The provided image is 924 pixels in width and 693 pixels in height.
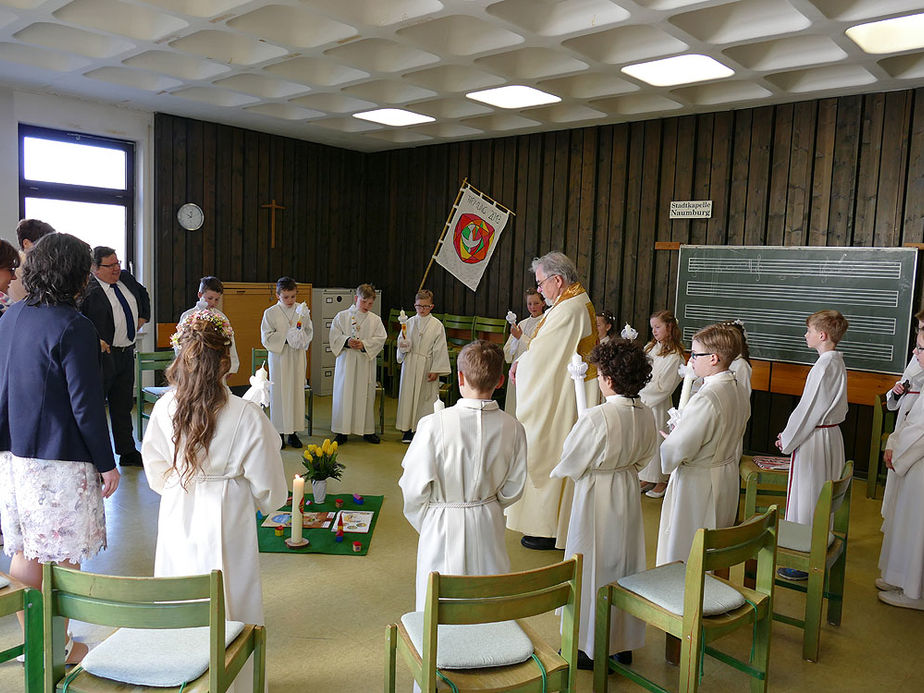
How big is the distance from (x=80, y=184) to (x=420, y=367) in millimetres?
4316

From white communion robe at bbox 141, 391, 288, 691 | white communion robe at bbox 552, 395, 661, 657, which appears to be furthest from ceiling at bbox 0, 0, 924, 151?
white communion robe at bbox 141, 391, 288, 691

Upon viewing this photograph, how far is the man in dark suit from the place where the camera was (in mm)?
5160

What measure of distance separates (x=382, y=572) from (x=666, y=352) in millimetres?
2911

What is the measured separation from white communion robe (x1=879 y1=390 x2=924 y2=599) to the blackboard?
101 inches

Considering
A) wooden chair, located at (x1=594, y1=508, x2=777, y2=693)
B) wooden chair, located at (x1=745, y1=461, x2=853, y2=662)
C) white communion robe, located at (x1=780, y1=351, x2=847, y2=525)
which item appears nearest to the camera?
wooden chair, located at (x1=594, y1=508, x2=777, y2=693)

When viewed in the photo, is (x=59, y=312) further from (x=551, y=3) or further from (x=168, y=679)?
(x=551, y=3)

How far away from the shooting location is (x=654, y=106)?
23.2 feet

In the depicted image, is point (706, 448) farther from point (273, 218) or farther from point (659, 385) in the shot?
point (273, 218)

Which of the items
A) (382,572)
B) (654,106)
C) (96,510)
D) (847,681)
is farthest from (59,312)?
(654,106)

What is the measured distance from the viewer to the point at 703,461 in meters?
3.32

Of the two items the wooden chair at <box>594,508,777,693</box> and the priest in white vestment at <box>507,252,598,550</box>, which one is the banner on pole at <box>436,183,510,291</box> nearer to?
the priest in white vestment at <box>507,252,598,550</box>

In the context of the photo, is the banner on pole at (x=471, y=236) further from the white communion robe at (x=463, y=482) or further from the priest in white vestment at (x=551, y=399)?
the white communion robe at (x=463, y=482)

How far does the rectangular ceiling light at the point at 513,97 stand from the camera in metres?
6.86

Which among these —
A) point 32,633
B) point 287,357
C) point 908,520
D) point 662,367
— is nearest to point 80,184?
point 287,357
